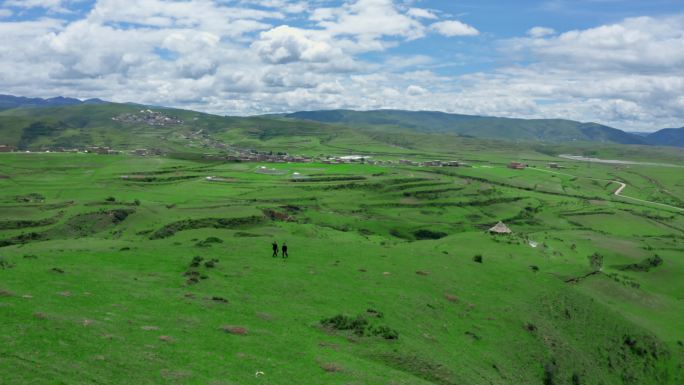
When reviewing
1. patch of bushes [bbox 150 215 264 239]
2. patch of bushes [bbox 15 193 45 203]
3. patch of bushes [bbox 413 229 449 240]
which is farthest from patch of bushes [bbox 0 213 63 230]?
patch of bushes [bbox 413 229 449 240]

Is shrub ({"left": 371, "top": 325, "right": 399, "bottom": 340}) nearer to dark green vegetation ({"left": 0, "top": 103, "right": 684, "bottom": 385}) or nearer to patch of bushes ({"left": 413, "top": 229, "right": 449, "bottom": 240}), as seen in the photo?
dark green vegetation ({"left": 0, "top": 103, "right": 684, "bottom": 385})

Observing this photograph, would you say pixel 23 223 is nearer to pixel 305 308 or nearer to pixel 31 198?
pixel 31 198

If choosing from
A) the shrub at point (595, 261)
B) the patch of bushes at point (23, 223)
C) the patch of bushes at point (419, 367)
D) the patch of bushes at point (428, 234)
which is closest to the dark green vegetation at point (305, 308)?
the patch of bushes at point (419, 367)

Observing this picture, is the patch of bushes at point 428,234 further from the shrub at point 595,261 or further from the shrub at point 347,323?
the shrub at point 347,323

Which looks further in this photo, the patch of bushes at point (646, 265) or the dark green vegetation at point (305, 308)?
the patch of bushes at point (646, 265)

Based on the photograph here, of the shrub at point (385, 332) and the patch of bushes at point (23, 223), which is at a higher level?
the shrub at point (385, 332)

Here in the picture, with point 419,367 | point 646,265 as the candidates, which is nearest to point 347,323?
point 419,367

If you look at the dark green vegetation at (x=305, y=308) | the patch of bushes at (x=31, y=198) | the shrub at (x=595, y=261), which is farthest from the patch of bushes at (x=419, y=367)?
the patch of bushes at (x=31, y=198)

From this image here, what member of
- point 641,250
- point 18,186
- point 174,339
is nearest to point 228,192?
point 18,186

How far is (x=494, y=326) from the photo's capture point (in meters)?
50.9

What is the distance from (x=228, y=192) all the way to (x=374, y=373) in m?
145

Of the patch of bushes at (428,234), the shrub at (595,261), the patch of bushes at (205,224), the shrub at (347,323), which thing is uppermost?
the shrub at (347,323)

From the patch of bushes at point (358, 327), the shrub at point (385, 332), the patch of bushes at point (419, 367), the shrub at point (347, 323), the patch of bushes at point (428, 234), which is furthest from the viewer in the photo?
the patch of bushes at point (428, 234)

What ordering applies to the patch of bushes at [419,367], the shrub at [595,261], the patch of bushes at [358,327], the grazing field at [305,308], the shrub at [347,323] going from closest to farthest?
the grazing field at [305,308], the patch of bushes at [419,367], the patch of bushes at [358,327], the shrub at [347,323], the shrub at [595,261]
